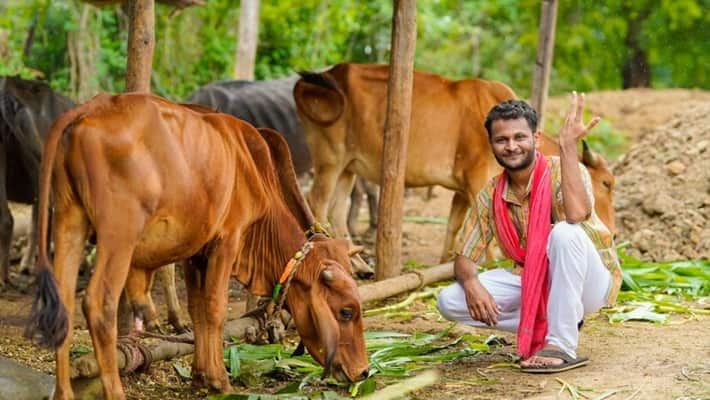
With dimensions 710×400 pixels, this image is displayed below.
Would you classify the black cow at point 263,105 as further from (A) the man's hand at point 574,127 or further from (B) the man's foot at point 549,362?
(A) the man's hand at point 574,127

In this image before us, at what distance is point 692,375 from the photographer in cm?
554

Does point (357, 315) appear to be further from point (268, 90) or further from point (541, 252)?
point (268, 90)

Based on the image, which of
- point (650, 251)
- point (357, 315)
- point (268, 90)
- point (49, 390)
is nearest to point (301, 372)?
point (357, 315)

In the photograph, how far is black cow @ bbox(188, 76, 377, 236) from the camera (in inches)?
437

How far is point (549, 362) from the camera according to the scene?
5676 mm

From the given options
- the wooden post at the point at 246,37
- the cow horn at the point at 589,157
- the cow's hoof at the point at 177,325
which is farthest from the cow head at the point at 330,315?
the wooden post at the point at 246,37

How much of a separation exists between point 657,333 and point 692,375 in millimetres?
1359

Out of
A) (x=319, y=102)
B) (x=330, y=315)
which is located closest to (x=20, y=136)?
(x=319, y=102)

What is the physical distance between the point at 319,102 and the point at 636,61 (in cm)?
1626

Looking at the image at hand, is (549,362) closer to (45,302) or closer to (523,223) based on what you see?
(523,223)

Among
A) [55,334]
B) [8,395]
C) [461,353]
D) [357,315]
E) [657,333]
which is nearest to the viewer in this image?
[55,334]

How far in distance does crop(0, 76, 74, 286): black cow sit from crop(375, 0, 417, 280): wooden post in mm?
3018

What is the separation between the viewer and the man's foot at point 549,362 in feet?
18.6

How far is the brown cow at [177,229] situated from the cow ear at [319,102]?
137 inches
